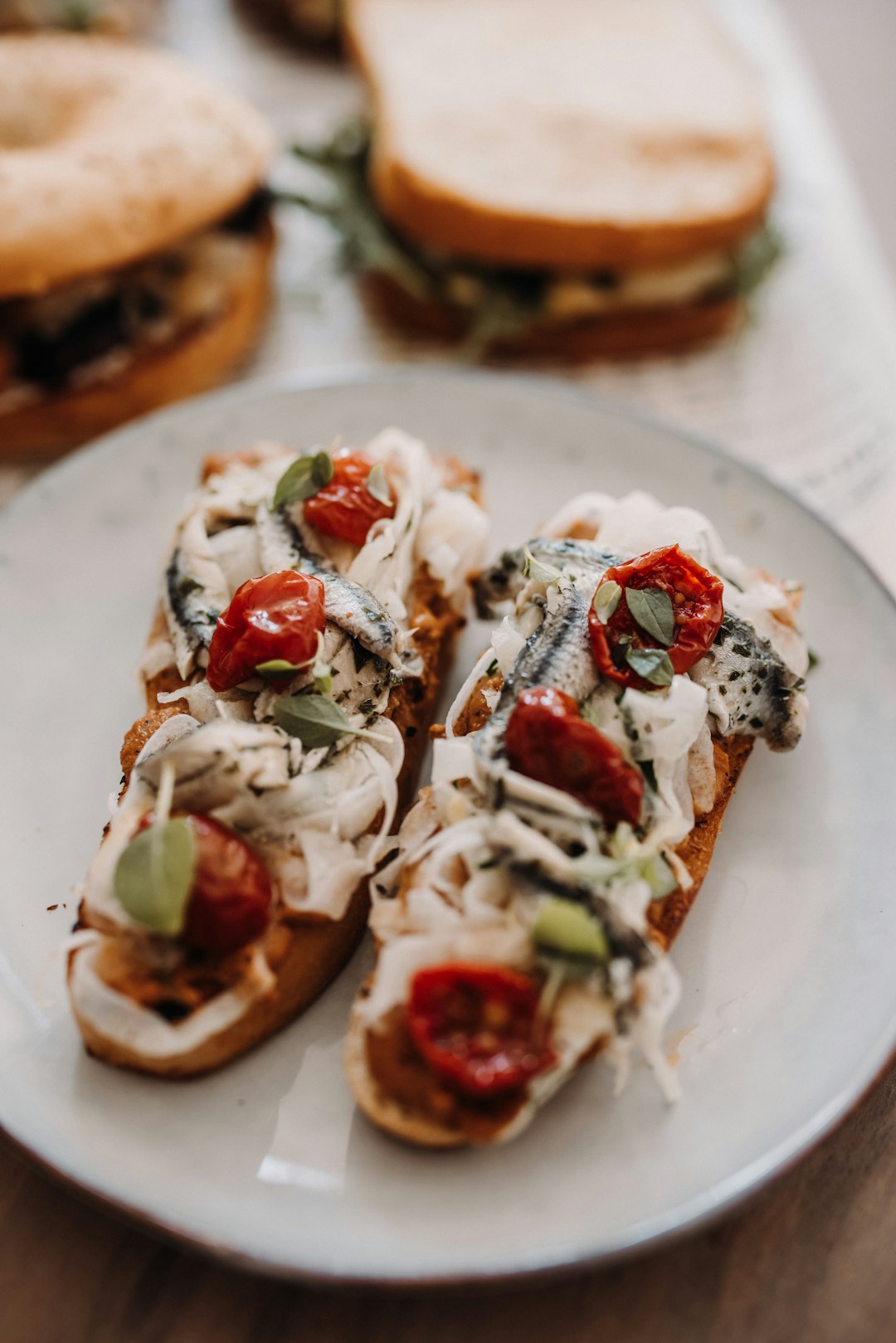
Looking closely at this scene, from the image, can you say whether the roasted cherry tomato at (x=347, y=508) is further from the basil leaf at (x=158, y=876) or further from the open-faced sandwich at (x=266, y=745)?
the basil leaf at (x=158, y=876)

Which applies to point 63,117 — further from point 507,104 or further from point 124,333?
point 507,104

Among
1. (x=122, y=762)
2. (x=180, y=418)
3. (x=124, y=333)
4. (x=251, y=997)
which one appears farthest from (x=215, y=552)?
(x=124, y=333)

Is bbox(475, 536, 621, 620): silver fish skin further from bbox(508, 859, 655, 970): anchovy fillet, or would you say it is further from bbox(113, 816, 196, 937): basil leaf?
bbox(113, 816, 196, 937): basil leaf

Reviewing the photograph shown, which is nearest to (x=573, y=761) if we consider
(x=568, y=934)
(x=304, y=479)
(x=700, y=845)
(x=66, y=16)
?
(x=568, y=934)

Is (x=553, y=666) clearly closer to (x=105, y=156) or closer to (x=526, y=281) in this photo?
(x=526, y=281)

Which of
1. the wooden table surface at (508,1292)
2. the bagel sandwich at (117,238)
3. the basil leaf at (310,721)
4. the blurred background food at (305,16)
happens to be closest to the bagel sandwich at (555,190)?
the bagel sandwich at (117,238)
